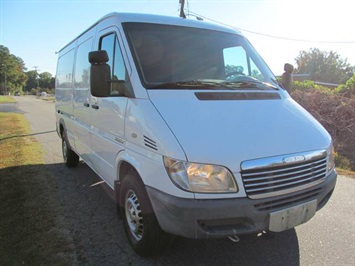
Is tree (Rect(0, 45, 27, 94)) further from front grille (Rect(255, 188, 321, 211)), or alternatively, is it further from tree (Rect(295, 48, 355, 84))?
front grille (Rect(255, 188, 321, 211))

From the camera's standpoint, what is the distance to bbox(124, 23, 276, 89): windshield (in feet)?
11.7

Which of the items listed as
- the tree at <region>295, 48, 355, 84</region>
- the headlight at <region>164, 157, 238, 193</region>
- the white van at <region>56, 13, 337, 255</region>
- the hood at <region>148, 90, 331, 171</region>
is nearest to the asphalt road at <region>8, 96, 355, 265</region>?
the white van at <region>56, 13, 337, 255</region>

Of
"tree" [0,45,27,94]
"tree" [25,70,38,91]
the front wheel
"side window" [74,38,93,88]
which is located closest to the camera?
the front wheel

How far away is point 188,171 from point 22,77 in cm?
13725

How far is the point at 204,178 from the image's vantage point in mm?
2711

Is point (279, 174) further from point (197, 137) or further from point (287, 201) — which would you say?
point (197, 137)

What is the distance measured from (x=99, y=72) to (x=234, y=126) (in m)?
1.52

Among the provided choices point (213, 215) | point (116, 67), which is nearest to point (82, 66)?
point (116, 67)

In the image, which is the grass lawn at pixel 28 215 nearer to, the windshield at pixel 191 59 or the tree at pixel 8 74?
the windshield at pixel 191 59

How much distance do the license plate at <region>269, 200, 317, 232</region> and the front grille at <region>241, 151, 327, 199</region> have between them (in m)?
0.16

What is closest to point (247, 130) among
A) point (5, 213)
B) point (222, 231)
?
point (222, 231)

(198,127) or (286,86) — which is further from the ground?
(286,86)

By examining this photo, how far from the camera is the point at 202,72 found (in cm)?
383

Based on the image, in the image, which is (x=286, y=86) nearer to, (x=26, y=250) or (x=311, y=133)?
(x=311, y=133)
